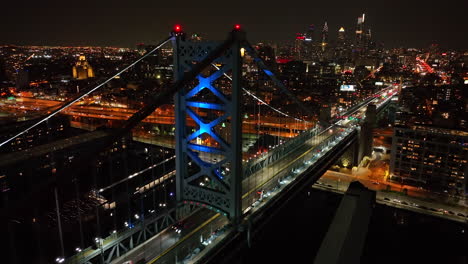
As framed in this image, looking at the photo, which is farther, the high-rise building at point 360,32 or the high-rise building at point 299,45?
the high-rise building at point 360,32

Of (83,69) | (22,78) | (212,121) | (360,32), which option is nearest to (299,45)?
(360,32)

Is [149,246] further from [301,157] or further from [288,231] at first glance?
[288,231]

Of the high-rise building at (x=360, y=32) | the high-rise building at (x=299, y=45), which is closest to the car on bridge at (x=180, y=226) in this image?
the high-rise building at (x=299, y=45)

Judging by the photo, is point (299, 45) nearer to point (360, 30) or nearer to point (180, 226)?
point (360, 30)

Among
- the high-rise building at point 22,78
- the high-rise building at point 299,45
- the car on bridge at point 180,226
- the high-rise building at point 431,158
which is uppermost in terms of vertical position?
the high-rise building at point 299,45

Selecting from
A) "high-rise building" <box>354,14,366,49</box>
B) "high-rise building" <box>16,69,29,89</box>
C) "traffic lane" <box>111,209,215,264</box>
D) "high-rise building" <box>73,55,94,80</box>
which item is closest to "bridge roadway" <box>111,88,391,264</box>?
"traffic lane" <box>111,209,215,264</box>

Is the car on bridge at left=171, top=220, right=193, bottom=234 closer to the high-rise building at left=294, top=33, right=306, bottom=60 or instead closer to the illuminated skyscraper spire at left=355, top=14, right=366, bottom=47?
the high-rise building at left=294, top=33, right=306, bottom=60

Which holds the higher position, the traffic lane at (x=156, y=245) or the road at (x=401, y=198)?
the traffic lane at (x=156, y=245)

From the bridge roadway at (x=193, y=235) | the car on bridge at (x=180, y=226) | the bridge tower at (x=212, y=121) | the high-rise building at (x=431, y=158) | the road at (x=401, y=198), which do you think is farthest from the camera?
the high-rise building at (x=431, y=158)

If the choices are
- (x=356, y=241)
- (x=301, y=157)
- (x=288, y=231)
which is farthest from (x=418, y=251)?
(x=356, y=241)

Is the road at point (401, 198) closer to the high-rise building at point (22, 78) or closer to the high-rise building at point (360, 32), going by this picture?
the high-rise building at point (22, 78)
